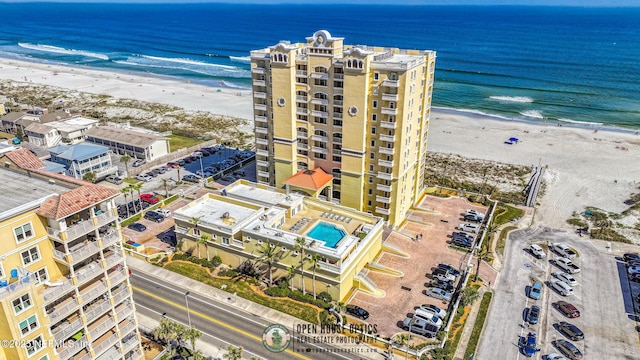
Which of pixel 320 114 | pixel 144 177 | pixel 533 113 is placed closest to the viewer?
pixel 320 114

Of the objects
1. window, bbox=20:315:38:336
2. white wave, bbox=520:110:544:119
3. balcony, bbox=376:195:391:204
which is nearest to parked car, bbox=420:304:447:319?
balcony, bbox=376:195:391:204

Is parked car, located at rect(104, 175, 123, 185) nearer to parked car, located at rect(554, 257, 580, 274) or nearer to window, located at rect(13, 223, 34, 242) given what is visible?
window, located at rect(13, 223, 34, 242)

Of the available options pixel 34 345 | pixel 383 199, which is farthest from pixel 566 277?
pixel 34 345

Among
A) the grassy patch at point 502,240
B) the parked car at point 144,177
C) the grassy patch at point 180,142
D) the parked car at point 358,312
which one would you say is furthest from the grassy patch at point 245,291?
the grassy patch at point 180,142

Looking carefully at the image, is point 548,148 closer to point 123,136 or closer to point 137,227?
point 137,227

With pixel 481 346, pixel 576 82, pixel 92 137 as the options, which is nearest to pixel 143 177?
pixel 92 137

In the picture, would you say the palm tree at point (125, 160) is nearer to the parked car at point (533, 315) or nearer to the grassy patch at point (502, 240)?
the grassy patch at point (502, 240)
